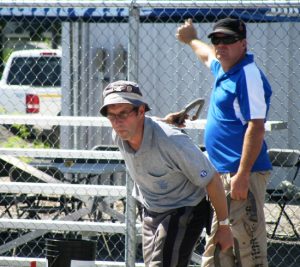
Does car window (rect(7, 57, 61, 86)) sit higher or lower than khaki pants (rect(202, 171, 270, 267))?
higher

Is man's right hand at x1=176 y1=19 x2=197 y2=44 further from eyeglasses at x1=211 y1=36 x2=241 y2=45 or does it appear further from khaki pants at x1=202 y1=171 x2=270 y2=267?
khaki pants at x1=202 y1=171 x2=270 y2=267

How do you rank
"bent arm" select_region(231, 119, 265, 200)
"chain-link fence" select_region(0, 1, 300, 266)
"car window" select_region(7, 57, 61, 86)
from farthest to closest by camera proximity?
1. "car window" select_region(7, 57, 61, 86)
2. "chain-link fence" select_region(0, 1, 300, 266)
3. "bent arm" select_region(231, 119, 265, 200)

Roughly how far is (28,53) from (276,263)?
35.5 feet

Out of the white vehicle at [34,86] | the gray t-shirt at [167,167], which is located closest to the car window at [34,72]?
the white vehicle at [34,86]

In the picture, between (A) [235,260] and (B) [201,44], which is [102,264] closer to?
(A) [235,260]

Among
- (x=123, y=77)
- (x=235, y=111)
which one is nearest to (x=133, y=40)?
(x=235, y=111)

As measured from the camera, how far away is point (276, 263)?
7.90 metres

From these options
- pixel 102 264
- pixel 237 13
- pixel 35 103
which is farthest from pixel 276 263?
pixel 35 103

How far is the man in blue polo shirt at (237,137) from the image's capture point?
523 centimetres

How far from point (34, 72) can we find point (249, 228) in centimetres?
1256

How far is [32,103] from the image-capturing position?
16391 millimetres

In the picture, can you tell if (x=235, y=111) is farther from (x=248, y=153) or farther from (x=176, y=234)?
(x=176, y=234)

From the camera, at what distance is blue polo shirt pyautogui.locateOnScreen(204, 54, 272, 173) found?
520cm

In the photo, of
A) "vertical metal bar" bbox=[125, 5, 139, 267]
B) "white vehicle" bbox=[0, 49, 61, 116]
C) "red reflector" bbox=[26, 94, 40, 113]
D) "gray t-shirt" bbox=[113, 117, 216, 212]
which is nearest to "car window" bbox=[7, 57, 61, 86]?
"white vehicle" bbox=[0, 49, 61, 116]
